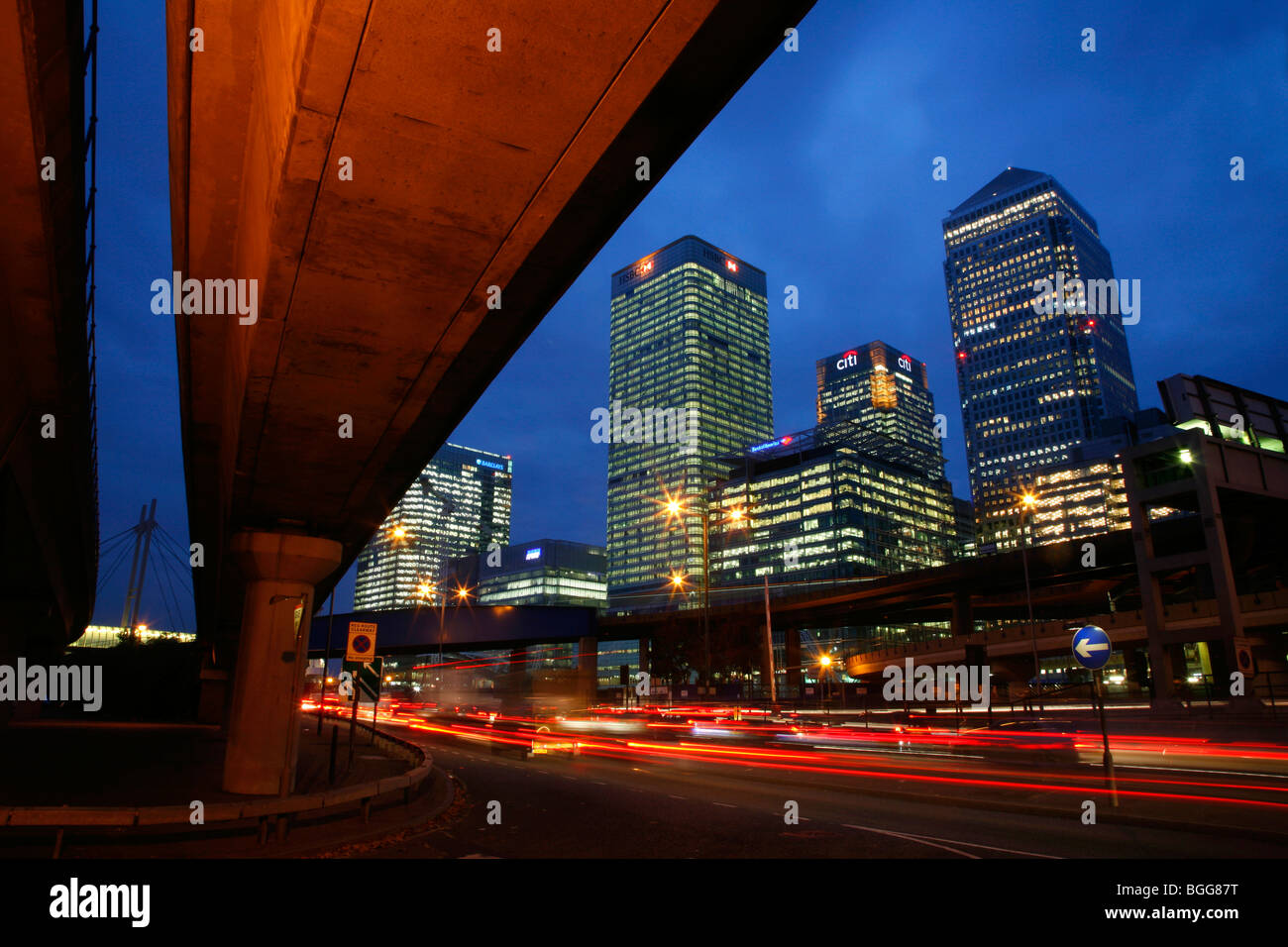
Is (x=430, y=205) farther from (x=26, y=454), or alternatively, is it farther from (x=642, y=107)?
(x=26, y=454)

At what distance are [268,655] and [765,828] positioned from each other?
12.1 metres

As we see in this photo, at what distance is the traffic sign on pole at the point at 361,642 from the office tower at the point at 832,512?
152833 mm

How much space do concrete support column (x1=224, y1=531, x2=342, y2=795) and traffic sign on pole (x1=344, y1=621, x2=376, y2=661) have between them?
1.48m

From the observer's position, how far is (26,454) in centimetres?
1830

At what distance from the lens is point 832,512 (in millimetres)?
174625

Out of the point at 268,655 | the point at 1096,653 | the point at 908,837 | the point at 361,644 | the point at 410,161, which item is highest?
the point at 410,161

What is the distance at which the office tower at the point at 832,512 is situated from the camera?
17425 centimetres

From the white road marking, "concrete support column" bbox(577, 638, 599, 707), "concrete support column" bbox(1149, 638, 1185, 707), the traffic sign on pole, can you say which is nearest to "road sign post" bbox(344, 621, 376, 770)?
the traffic sign on pole

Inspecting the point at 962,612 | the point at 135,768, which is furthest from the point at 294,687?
the point at 962,612

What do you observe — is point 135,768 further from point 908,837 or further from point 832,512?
point 832,512

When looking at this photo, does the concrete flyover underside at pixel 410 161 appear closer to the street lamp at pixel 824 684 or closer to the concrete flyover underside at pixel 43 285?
the concrete flyover underside at pixel 43 285

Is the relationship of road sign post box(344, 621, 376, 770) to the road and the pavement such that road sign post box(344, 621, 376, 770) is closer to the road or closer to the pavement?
the pavement

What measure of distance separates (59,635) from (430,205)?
56.1m
